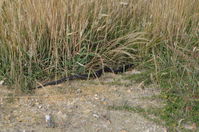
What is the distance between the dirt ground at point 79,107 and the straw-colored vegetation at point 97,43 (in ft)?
0.51

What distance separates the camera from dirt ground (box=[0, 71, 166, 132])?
136 inches

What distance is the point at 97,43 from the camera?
459 cm

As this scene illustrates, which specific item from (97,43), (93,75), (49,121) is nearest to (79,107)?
(49,121)

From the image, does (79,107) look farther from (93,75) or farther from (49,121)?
(93,75)

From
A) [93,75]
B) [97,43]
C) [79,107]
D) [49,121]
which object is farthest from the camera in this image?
[97,43]

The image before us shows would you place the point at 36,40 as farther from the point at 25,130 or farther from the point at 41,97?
the point at 25,130

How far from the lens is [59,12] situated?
439cm

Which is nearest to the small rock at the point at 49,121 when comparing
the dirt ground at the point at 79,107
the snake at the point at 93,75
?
the dirt ground at the point at 79,107

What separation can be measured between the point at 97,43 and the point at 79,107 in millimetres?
1021

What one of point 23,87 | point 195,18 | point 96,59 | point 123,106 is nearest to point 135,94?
point 123,106

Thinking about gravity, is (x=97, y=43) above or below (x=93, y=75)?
above

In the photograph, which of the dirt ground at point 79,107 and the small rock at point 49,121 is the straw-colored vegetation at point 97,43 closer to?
the dirt ground at point 79,107

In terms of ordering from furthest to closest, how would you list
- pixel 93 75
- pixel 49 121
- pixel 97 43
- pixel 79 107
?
pixel 97 43, pixel 93 75, pixel 79 107, pixel 49 121

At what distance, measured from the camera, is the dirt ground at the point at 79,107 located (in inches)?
136
